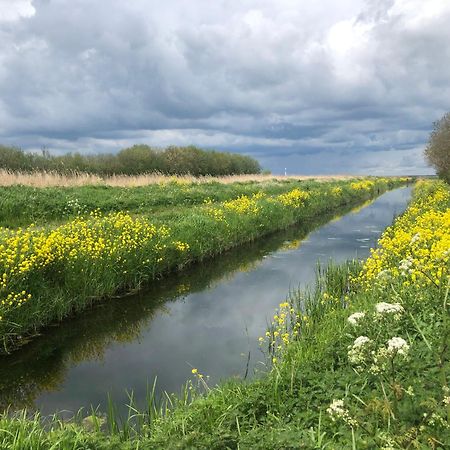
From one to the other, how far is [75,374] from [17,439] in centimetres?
407

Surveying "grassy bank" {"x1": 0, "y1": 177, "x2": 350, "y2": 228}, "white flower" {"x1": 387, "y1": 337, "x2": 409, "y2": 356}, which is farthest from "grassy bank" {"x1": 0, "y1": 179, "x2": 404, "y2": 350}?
"white flower" {"x1": 387, "y1": 337, "x2": 409, "y2": 356}

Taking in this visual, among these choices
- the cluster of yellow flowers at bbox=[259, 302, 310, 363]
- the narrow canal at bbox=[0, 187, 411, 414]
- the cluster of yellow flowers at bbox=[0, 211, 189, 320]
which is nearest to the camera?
the narrow canal at bbox=[0, 187, 411, 414]

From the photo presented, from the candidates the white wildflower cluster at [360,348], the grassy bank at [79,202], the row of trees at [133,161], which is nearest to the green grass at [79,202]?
the grassy bank at [79,202]

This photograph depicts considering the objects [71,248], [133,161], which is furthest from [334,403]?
[133,161]

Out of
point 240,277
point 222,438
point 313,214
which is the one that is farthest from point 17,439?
point 313,214

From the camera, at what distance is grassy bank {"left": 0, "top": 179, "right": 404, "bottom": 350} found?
891 cm

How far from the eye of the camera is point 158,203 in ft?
79.9

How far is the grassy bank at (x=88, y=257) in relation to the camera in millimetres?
8914

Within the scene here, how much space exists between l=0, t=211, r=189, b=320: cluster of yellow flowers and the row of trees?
103ft

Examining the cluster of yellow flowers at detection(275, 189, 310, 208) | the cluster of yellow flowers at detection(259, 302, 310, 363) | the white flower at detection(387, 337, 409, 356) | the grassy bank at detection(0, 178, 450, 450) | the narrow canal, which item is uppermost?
the white flower at detection(387, 337, 409, 356)

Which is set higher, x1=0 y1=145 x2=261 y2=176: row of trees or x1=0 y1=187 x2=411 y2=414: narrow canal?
x1=0 y1=145 x2=261 y2=176: row of trees

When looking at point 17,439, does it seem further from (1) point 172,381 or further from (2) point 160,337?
(2) point 160,337

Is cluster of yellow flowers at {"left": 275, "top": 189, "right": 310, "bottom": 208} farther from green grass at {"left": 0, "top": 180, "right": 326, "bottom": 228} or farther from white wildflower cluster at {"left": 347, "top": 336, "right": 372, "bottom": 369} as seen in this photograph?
white wildflower cluster at {"left": 347, "top": 336, "right": 372, "bottom": 369}

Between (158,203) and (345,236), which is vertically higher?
(158,203)
